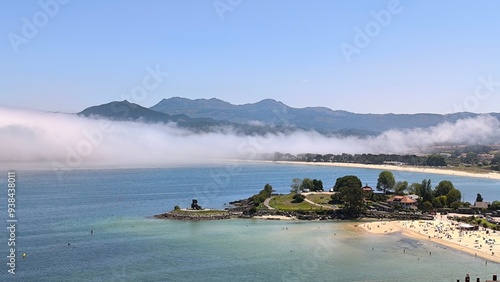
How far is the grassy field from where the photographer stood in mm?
76000

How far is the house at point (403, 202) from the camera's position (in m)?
76.9

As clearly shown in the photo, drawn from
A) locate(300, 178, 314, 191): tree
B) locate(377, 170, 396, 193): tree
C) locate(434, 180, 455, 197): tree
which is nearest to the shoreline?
locate(434, 180, 455, 197): tree

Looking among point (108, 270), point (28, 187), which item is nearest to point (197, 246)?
point (108, 270)

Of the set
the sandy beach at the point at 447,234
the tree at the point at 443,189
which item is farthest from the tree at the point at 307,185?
the sandy beach at the point at 447,234

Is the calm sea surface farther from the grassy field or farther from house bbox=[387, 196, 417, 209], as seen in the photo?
house bbox=[387, 196, 417, 209]

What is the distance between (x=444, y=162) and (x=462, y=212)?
124389mm

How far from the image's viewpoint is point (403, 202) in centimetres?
7744

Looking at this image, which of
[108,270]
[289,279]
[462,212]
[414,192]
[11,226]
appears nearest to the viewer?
[289,279]

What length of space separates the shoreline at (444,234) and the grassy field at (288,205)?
11989 millimetres

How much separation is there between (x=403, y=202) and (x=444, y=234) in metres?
→ 20.9

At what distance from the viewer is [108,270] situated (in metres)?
41.9

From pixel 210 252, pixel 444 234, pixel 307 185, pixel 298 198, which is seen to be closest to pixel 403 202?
pixel 298 198

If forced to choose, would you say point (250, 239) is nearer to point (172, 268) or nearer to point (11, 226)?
point (172, 268)

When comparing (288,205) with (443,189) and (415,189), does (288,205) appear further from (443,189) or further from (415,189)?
(415,189)
